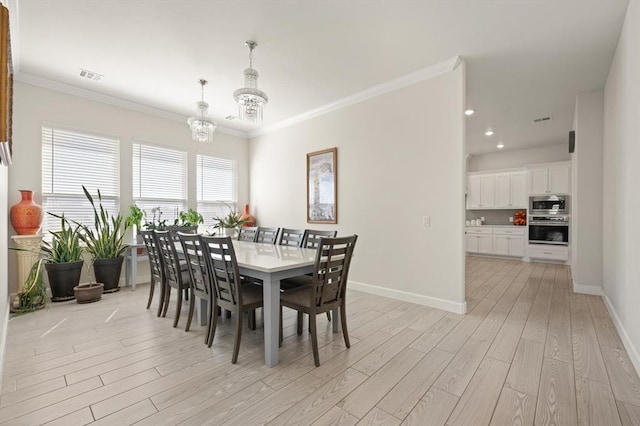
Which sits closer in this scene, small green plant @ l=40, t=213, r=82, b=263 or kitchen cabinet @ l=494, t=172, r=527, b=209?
small green plant @ l=40, t=213, r=82, b=263

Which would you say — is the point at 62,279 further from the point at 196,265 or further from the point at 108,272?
the point at 196,265

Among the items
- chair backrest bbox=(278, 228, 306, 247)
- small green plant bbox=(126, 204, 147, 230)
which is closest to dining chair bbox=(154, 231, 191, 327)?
chair backrest bbox=(278, 228, 306, 247)

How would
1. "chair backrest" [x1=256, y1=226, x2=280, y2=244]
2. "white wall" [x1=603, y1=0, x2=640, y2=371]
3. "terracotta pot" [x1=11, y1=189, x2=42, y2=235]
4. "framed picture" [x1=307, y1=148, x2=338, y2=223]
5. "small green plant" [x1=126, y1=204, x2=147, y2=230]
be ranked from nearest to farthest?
"white wall" [x1=603, y1=0, x2=640, y2=371], "terracotta pot" [x1=11, y1=189, x2=42, y2=235], "chair backrest" [x1=256, y1=226, x2=280, y2=244], "small green plant" [x1=126, y1=204, x2=147, y2=230], "framed picture" [x1=307, y1=148, x2=338, y2=223]

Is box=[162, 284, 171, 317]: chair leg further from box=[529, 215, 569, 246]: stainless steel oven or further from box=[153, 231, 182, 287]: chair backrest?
box=[529, 215, 569, 246]: stainless steel oven

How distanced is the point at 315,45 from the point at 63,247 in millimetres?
Result: 4004

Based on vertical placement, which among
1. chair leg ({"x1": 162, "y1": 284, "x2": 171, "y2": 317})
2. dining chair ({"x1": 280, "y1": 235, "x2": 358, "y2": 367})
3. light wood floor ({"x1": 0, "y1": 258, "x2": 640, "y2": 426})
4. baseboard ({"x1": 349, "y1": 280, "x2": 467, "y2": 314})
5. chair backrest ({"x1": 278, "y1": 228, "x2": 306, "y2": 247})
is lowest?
light wood floor ({"x1": 0, "y1": 258, "x2": 640, "y2": 426})

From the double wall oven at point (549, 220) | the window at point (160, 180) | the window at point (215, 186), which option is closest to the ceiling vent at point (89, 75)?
the window at point (160, 180)

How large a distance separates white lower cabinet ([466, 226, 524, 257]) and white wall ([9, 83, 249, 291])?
258 inches

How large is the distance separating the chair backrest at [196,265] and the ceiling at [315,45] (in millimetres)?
1974

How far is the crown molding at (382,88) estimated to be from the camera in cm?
338

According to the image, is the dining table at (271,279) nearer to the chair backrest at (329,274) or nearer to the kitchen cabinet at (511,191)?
the chair backrest at (329,274)

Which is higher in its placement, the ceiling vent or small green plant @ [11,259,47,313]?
the ceiling vent

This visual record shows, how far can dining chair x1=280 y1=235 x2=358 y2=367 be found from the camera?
2.17m

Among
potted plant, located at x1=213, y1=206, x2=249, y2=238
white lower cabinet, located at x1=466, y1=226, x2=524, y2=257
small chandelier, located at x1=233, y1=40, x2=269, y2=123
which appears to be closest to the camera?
small chandelier, located at x1=233, y1=40, x2=269, y2=123
